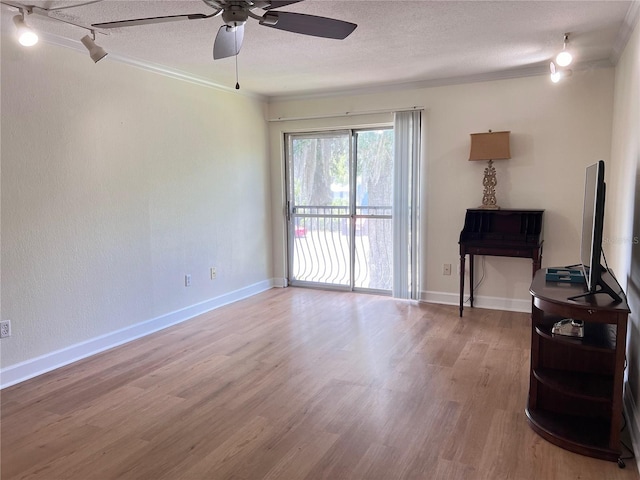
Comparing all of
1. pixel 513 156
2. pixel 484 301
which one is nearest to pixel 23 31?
pixel 513 156

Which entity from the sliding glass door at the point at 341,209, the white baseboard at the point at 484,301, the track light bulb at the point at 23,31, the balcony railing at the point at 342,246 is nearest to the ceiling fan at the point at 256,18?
the track light bulb at the point at 23,31

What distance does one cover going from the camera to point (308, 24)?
2.25 meters

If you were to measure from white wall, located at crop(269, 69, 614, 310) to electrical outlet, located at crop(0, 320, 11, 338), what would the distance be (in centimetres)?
384

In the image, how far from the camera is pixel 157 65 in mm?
4027

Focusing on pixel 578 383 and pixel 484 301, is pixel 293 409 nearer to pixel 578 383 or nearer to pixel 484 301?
pixel 578 383

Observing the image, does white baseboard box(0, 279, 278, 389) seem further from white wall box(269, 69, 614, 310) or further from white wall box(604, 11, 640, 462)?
white wall box(604, 11, 640, 462)

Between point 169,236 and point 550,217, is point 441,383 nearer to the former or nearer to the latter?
point 550,217

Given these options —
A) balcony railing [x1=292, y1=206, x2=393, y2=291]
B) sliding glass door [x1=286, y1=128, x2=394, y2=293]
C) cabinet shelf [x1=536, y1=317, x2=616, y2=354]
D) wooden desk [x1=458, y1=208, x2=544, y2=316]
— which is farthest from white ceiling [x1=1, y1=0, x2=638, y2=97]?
cabinet shelf [x1=536, y1=317, x2=616, y2=354]

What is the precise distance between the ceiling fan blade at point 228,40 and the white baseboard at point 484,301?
343 cm

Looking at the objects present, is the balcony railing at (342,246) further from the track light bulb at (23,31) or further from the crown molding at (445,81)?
the track light bulb at (23,31)

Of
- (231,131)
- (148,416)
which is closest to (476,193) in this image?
(231,131)

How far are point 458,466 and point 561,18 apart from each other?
2.82 m

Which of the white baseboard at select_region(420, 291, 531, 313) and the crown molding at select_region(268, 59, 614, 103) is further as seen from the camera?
the white baseboard at select_region(420, 291, 531, 313)

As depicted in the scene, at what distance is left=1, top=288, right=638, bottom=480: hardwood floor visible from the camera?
2.15 metres
